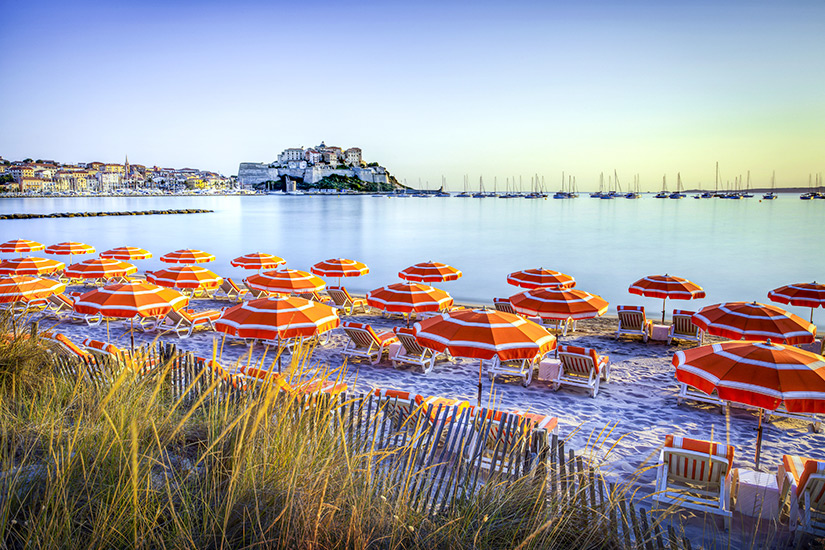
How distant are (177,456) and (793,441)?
5.86m

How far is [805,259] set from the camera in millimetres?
29547

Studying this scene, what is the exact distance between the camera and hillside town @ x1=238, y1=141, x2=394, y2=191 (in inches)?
6491

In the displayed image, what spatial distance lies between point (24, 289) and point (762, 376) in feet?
32.4


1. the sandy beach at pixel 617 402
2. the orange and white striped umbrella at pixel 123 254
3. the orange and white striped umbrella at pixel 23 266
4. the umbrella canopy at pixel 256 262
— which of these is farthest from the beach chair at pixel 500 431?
the orange and white striped umbrella at pixel 123 254

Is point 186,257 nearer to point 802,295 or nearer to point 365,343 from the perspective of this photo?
point 365,343

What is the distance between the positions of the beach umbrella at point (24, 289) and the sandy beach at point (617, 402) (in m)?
0.97

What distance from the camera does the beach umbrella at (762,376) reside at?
3787 mm

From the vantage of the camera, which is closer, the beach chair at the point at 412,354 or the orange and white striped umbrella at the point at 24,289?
the beach chair at the point at 412,354

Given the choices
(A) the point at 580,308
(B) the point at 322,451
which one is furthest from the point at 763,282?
(B) the point at 322,451

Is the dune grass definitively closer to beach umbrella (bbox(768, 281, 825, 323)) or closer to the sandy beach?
the sandy beach

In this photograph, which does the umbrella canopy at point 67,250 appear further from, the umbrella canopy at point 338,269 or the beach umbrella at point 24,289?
the umbrella canopy at point 338,269

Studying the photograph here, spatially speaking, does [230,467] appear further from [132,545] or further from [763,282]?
[763,282]

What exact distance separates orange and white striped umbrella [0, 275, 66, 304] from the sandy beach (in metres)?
0.97

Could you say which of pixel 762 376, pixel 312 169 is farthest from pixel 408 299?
pixel 312 169
